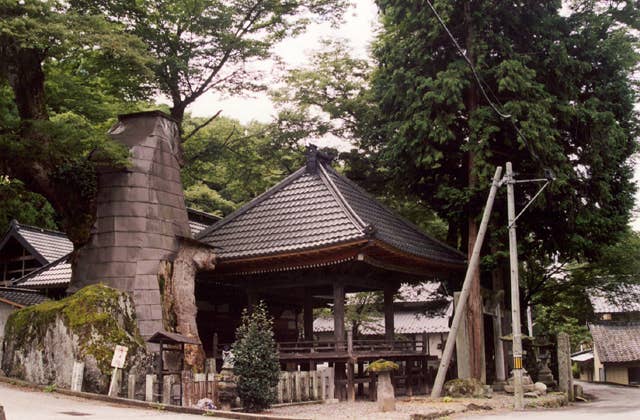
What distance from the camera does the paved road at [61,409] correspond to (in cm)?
1262

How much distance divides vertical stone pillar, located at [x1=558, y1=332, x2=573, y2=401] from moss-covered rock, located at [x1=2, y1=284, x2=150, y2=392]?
14.2 metres

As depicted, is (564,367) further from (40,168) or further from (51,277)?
(51,277)

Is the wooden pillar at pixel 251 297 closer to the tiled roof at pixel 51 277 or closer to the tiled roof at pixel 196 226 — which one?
the tiled roof at pixel 196 226

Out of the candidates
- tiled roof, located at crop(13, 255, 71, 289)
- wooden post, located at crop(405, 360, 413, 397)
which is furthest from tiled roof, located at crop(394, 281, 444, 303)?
tiled roof, located at crop(13, 255, 71, 289)

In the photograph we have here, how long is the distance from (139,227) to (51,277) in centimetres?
1023

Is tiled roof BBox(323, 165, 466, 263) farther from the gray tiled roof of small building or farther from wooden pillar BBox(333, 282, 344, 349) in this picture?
the gray tiled roof of small building

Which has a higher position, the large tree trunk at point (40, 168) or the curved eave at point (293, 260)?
the large tree trunk at point (40, 168)

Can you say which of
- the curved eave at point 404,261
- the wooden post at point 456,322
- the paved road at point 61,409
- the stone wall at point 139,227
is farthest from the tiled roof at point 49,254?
the paved road at point 61,409

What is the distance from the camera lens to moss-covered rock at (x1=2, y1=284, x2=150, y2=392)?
655 inches

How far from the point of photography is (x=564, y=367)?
965 inches

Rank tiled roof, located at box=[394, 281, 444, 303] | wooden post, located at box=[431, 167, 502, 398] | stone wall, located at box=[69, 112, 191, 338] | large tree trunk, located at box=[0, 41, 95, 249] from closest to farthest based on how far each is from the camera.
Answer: wooden post, located at box=[431, 167, 502, 398], stone wall, located at box=[69, 112, 191, 338], large tree trunk, located at box=[0, 41, 95, 249], tiled roof, located at box=[394, 281, 444, 303]

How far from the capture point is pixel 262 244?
21.8 meters

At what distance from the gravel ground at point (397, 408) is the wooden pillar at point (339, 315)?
1833mm

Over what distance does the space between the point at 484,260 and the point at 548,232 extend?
342 centimetres
